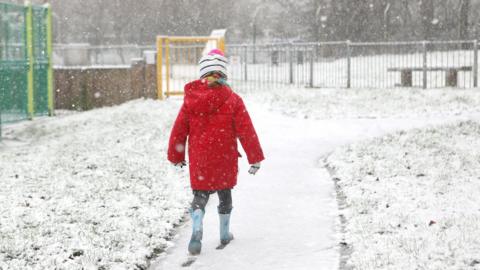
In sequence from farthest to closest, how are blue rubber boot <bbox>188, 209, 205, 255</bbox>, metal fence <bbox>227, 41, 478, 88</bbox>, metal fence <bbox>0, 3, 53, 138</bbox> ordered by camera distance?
metal fence <bbox>227, 41, 478, 88</bbox> < metal fence <bbox>0, 3, 53, 138</bbox> < blue rubber boot <bbox>188, 209, 205, 255</bbox>

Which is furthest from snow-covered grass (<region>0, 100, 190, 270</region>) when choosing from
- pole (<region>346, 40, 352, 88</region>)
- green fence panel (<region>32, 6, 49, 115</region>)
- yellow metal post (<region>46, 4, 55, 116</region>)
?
pole (<region>346, 40, 352, 88</region>)

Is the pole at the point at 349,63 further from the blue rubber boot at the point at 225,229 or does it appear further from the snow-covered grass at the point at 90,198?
the blue rubber boot at the point at 225,229

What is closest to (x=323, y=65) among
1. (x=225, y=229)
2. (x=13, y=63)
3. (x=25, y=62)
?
(x=25, y=62)

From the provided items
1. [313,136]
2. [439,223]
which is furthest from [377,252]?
[313,136]

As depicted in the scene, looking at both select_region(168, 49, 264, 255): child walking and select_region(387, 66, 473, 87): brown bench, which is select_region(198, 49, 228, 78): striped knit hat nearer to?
→ select_region(168, 49, 264, 255): child walking

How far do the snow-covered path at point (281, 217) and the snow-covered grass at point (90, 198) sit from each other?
15.2 inches

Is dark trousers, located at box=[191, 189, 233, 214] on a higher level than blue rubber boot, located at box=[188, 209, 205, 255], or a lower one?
higher

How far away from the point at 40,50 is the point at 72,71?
260 centimetres

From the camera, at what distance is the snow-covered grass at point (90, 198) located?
5672mm

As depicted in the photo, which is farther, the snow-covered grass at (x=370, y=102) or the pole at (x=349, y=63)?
the pole at (x=349, y=63)

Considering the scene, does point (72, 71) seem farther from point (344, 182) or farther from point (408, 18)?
point (408, 18)

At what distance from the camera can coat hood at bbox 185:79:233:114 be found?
5605mm

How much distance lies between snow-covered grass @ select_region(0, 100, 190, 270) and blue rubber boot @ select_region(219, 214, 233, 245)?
0.51 metres

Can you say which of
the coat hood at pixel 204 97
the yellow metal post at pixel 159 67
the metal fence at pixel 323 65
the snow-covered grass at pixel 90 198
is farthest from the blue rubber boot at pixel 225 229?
the metal fence at pixel 323 65
